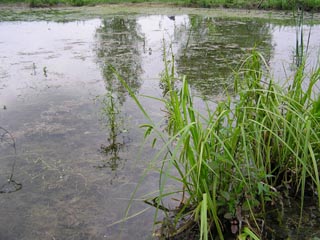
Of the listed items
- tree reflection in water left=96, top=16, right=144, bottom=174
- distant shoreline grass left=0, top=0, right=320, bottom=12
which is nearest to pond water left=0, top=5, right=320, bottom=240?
tree reflection in water left=96, top=16, right=144, bottom=174

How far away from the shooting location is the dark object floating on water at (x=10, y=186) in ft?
6.23

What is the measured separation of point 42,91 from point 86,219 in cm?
219

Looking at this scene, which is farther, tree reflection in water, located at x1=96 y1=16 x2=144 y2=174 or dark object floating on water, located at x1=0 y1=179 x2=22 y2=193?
tree reflection in water, located at x1=96 y1=16 x2=144 y2=174

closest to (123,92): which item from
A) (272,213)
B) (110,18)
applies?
(272,213)

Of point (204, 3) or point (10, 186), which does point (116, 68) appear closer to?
point (10, 186)

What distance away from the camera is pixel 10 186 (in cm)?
193

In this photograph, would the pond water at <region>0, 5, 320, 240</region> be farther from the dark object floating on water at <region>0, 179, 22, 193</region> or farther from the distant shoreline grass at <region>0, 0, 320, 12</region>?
the distant shoreline grass at <region>0, 0, 320, 12</region>

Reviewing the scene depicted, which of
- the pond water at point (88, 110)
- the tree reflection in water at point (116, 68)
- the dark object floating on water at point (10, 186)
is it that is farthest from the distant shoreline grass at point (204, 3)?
the dark object floating on water at point (10, 186)

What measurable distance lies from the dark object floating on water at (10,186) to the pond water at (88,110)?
0.11ft

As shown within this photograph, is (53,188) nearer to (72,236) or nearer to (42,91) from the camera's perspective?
(72,236)

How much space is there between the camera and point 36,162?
219cm

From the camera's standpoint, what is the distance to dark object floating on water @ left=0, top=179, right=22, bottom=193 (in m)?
1.90

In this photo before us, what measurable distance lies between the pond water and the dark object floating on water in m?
0.03

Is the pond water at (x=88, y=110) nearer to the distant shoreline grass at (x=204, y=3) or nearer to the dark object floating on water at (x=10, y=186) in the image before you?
the dark object floating on water at (x=10, y=186)
